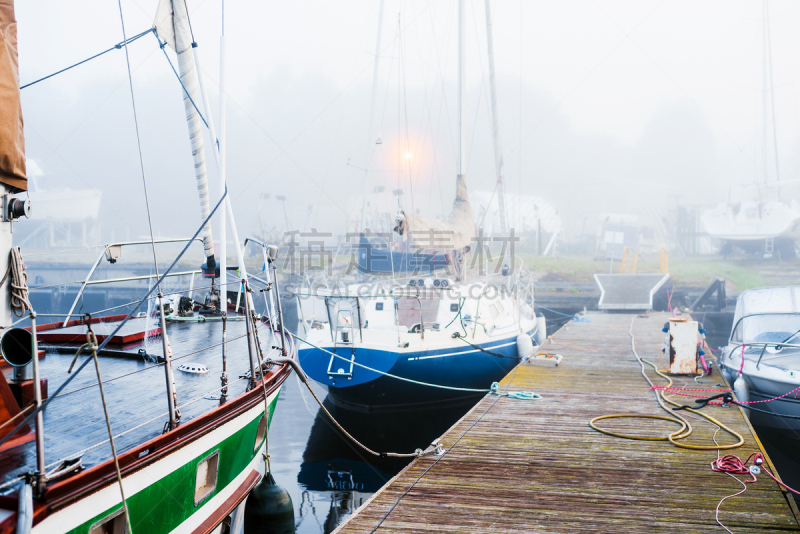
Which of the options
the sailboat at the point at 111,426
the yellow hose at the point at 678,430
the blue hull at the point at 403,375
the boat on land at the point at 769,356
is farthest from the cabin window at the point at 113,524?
the boat on land at the point at 769,356

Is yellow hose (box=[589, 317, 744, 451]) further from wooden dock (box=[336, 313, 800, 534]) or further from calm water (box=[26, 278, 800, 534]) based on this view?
calm water (box=[26, 278, 800, 534])

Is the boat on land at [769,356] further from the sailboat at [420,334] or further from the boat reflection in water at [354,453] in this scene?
the boat reflection in water at [354,453]

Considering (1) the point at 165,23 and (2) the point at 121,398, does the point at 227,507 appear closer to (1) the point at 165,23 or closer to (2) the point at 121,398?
(2) the point at 121,398

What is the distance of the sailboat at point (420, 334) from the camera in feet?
31.9

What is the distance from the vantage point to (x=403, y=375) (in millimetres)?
9883

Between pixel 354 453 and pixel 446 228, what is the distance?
4996 mm

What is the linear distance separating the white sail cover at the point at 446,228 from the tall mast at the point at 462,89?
19.4 inches

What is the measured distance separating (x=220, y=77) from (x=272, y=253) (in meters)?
2.60

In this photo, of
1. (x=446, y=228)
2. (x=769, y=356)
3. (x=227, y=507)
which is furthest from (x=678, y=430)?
(x=446, y=228)

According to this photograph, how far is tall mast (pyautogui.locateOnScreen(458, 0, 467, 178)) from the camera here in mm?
13477

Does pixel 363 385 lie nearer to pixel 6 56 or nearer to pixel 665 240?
pixel 6 56

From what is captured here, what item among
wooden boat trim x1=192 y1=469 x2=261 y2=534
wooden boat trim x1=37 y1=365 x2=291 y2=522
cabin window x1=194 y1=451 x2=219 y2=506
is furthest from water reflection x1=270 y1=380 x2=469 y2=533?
wooden boat trim x1=37 y1=365 x2=291 y2=522

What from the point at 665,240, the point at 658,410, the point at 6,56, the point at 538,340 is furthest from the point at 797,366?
the point at 665,240

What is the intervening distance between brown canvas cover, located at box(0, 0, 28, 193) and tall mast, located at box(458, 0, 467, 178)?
1057cm
